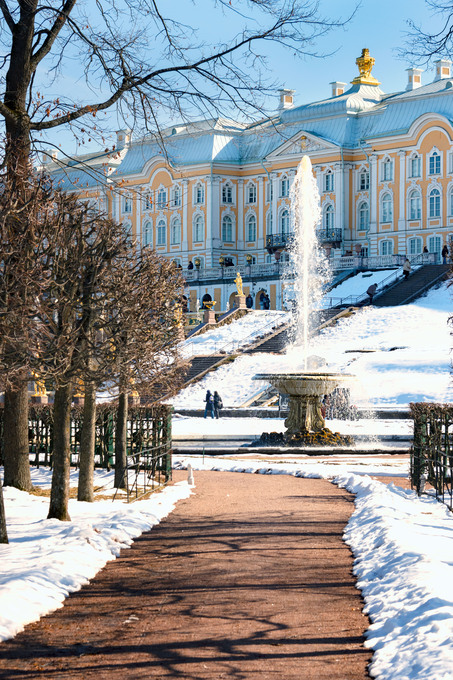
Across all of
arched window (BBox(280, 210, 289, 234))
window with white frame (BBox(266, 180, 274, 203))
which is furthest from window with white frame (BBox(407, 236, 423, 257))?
window with white frame (BBox(266, 180, 274, 203))

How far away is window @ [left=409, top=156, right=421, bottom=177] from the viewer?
65812 mm

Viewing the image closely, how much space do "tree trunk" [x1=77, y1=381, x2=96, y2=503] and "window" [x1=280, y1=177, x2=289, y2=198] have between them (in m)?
60.4

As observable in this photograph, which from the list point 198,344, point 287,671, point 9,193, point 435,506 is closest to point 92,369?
point 9,193

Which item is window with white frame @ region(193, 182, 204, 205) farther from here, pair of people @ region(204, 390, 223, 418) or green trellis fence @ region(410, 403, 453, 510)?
green trellis fence @ region(410, 403, 453, 510)

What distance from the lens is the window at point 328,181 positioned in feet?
228

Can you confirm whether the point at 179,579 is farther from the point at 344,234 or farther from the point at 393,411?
the point at 344,234

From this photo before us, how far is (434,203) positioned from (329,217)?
782 cm

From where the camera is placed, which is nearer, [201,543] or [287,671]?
[287,671]

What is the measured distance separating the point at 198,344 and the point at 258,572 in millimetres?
39278

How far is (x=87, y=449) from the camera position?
44.0 ft

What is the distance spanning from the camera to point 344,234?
68.3 m

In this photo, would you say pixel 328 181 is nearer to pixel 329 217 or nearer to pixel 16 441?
pixel 329 217

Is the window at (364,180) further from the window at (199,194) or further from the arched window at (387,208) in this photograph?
the window at (199,194)

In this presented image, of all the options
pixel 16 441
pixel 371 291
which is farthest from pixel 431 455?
pixel 371 291
